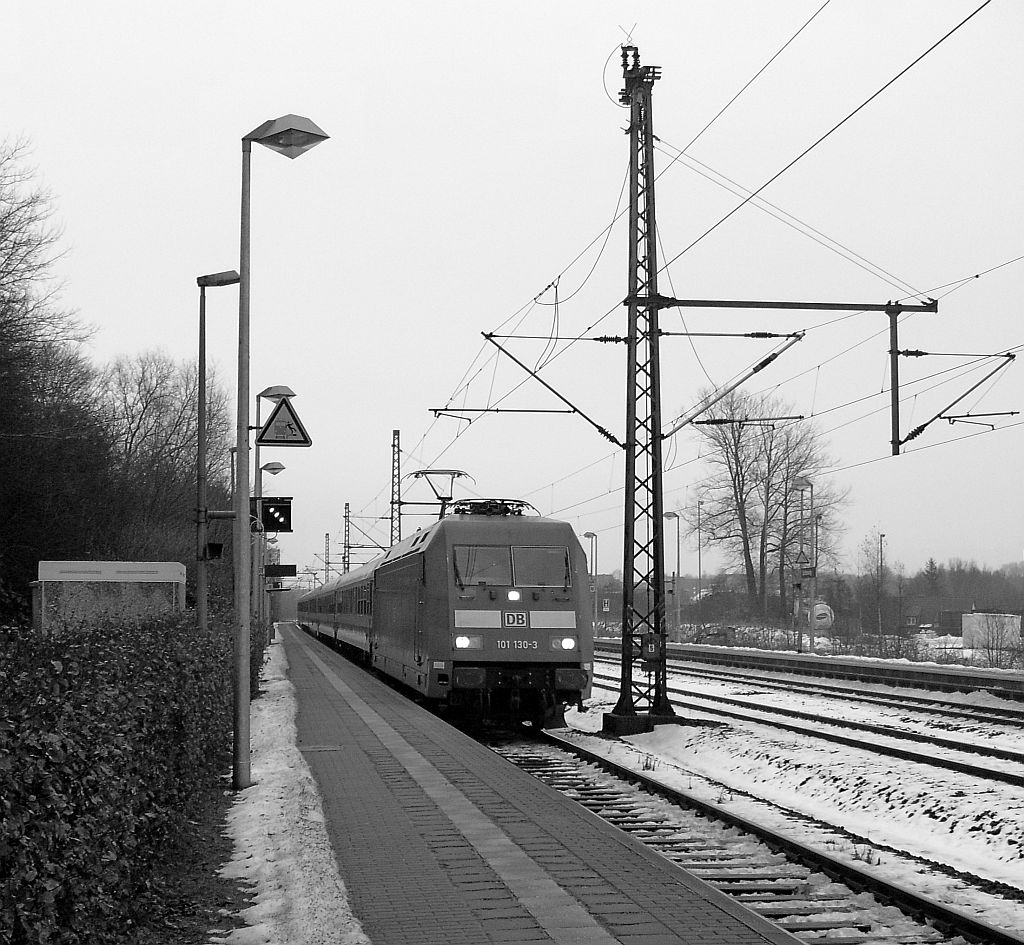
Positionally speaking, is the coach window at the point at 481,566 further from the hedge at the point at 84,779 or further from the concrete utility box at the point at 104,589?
the hedge at the point at 84,779

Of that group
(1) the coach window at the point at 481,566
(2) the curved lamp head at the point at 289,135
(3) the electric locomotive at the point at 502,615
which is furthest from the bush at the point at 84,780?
(1) the coach window at the point at 481,566

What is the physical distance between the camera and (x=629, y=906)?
6.79 m

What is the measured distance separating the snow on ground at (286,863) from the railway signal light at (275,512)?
17.3ft

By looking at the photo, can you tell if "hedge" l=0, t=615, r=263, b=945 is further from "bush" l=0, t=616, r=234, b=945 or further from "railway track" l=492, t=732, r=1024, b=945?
"railway track" l=492, t=732, r=1024, b=945

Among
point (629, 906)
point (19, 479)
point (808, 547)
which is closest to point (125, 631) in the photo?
point (629, 906)

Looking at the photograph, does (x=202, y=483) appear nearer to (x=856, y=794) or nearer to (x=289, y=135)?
(x=289, y=135)

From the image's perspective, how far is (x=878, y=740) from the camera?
16484 mm

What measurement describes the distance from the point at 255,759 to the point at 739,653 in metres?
29.9

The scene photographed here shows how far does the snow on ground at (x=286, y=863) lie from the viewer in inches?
249

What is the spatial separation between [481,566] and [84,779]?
13102 millimetres

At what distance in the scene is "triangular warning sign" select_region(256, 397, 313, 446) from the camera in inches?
541

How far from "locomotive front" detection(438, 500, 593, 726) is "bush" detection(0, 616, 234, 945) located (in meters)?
9.08

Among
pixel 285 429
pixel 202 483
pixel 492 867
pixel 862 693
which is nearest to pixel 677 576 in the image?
pixel 862 693

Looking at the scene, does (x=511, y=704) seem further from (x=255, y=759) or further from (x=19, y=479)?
(x=19, y=479)
